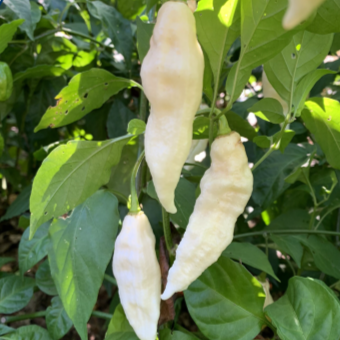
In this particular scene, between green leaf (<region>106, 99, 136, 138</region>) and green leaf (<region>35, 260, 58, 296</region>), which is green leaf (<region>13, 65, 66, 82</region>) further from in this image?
green leaf (<region>35, 260, 58, 296</region>)

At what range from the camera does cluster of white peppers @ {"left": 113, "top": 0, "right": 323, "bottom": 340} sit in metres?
0.32

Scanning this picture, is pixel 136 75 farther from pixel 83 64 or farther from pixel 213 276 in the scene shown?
pixel 213 276

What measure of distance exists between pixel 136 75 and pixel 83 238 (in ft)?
1.73

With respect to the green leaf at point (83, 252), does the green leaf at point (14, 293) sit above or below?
below

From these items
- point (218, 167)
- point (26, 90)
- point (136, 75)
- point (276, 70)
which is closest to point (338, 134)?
point (276, 70)

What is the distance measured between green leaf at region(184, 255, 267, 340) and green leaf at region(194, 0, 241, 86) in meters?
0.29

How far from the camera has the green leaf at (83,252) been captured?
0.50 metres

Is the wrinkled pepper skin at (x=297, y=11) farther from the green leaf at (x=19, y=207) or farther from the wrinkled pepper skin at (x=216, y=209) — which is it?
the green leaf at (x=19, y=207)

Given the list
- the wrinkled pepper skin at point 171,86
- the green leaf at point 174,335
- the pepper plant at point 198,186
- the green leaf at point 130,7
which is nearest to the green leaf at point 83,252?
the pepper plant at point 198,186

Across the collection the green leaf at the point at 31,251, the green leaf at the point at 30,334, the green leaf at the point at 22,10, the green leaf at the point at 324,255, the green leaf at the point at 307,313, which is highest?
the green leaf at the point at 22,10

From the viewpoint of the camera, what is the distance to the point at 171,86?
0.32 meters

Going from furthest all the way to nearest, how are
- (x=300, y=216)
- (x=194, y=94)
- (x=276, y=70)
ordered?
(x=300, y=216), (x=276, y=70), (x=194, y=94)

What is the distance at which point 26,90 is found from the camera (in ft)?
3.26

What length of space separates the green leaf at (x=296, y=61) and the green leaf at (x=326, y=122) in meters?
0.05
